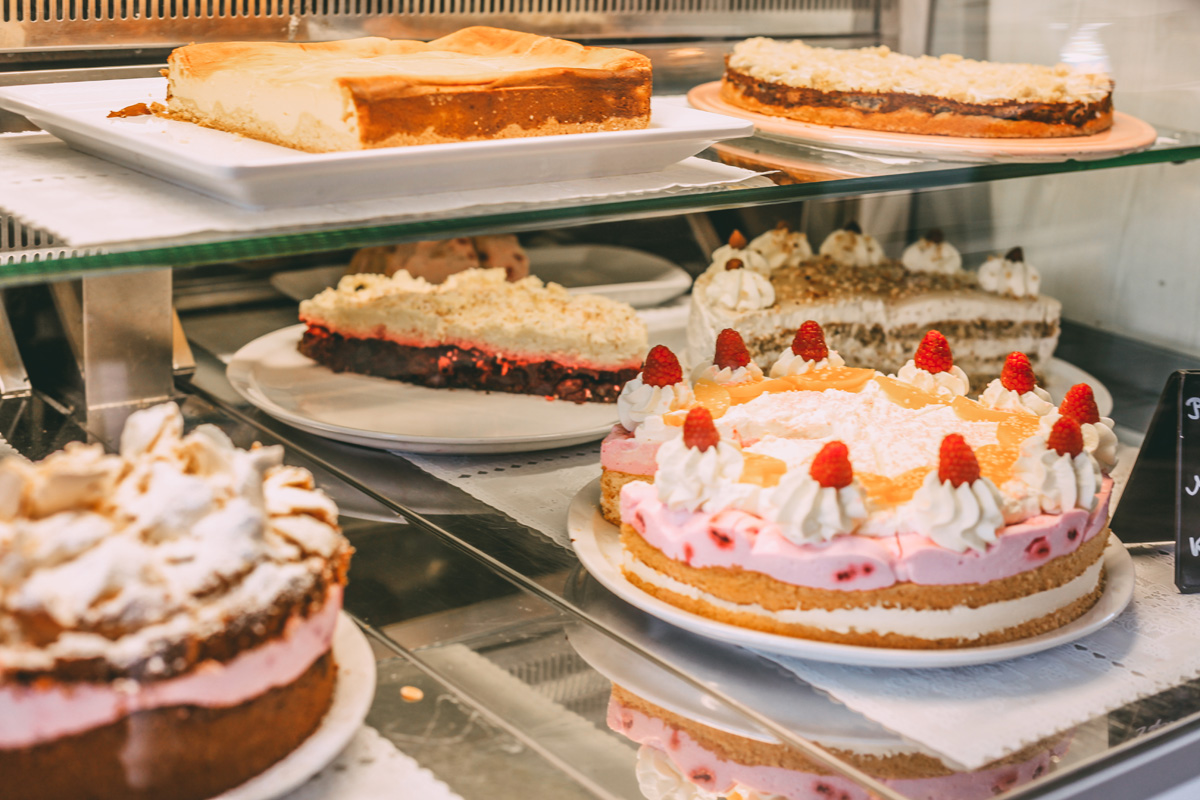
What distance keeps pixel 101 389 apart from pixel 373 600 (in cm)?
62

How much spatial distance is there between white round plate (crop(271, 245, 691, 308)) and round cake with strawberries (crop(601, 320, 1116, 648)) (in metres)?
0.96

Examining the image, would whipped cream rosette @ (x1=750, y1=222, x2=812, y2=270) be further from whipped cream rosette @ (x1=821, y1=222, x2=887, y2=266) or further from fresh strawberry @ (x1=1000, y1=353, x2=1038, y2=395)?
fresh strawberry @ (x1=1000, y1=353, x2=1038, y2=395)

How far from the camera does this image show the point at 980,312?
2447 millimetres

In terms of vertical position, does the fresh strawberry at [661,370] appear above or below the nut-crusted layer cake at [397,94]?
below

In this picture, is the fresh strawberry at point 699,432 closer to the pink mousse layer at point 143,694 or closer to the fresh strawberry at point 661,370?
the fresh strawberry at point 661,370

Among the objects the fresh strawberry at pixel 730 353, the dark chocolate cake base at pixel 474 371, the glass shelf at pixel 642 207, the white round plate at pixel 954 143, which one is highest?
the white round plate at pixel 954 143

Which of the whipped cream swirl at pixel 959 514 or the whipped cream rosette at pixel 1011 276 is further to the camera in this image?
the whipped cream rosette at pixel 1011 276

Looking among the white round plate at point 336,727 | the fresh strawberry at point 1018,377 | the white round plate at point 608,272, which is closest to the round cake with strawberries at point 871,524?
the fresh strawberry at point 1018,377

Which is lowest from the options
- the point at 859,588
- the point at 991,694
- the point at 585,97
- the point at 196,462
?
the point at 991,694

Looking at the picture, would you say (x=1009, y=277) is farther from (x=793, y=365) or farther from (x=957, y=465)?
(x=957, y=465)

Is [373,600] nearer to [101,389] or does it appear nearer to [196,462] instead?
[196,462]

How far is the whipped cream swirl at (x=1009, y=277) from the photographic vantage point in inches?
95.7

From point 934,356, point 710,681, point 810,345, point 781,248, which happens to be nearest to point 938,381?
point 934,356

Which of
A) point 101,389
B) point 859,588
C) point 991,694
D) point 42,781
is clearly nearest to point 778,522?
point 859,588
